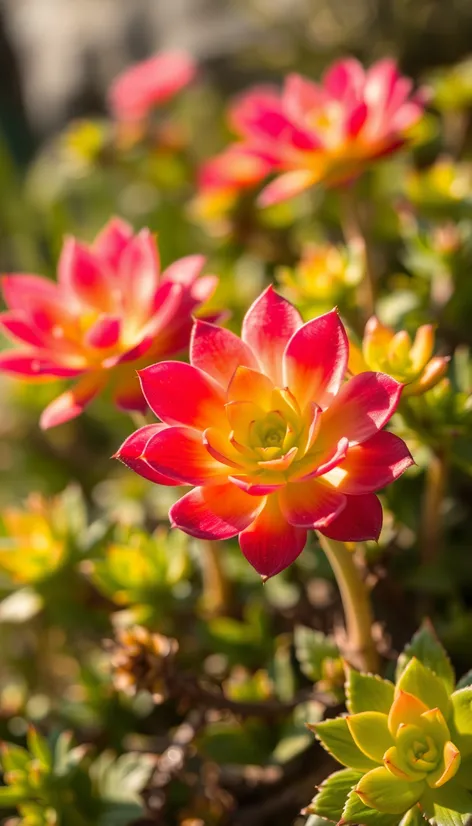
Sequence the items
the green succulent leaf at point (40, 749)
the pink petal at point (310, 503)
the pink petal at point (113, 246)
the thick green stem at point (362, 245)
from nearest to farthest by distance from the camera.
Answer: the pink petal at point (310, 503) < the green succulent leaf at point (40, 749) < the pink petal at point (113, 246) < the thick green stem at point (362, 245)

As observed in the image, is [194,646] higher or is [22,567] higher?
[22,567]

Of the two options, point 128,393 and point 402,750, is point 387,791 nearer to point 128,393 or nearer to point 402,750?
point 402,750

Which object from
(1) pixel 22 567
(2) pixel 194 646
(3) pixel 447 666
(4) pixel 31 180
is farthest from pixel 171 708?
(4) pixel 31 180

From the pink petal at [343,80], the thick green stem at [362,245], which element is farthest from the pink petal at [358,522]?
the pink petal at [343,80]

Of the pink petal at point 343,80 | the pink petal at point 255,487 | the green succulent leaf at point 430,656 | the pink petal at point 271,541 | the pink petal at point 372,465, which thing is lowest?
the green succulent leaf at point 430,656

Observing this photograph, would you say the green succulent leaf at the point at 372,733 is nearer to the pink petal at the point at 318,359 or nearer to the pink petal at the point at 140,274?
the pink petal at the point at 318,359

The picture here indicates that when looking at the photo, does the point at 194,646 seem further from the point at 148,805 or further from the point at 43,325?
the point at 43,325

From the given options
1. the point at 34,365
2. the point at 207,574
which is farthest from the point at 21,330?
the point at 207,574
